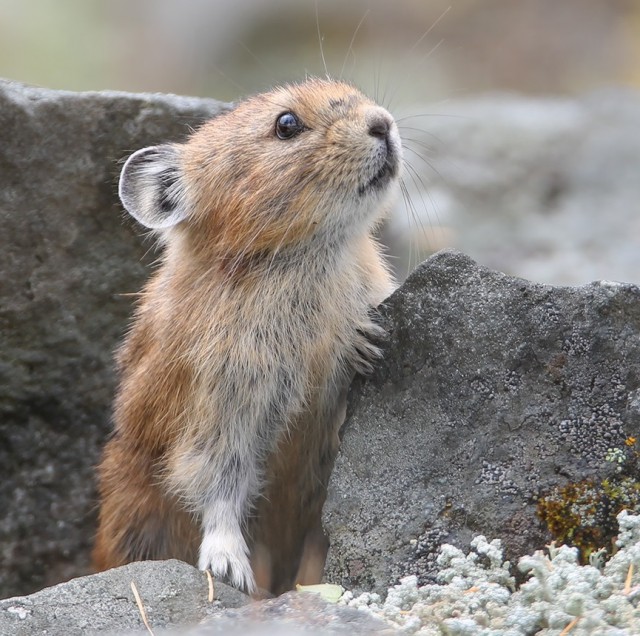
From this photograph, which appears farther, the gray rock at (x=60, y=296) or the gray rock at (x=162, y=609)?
the gray rock at (x=60, y=296)

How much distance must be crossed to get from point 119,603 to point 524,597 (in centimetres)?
204

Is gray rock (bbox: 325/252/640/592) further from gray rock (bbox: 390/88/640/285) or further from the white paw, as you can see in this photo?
gray rock (bbox: 390/88/640/285)

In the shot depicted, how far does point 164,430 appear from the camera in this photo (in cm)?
688

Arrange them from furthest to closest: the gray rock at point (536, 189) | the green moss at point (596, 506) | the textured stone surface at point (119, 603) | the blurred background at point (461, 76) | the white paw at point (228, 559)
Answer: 1. the blurred background at point (461, 76)
2. the gray rock at point (536, 189)
3. the white paw at point (228, 559)
4. the green moss at point (596, 506)
5. the textured stone surface at point (119, 603)

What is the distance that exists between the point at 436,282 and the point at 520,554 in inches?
64.2

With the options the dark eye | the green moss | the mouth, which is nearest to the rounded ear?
the dark eye

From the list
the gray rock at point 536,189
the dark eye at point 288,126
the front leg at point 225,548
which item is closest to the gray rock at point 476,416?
the front leg at point 225,548

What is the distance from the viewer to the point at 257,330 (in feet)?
21.5

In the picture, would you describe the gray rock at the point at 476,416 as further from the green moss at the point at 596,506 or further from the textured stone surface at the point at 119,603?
the textured stone surface at the point at 119,603

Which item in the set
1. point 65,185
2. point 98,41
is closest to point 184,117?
point 65,185

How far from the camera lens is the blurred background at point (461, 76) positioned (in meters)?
12.1

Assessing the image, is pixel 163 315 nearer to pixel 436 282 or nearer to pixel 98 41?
pixel 436 282

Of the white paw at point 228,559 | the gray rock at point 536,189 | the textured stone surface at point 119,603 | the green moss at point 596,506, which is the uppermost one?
the gray rock at point 536,189

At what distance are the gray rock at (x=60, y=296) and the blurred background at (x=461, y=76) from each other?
3714 millimetres
